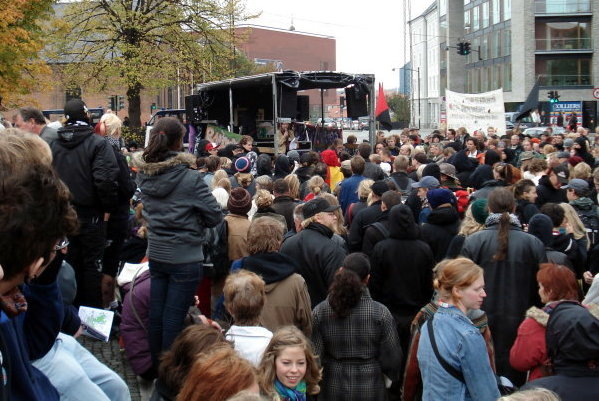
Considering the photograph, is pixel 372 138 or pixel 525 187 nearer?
pixel 525 187

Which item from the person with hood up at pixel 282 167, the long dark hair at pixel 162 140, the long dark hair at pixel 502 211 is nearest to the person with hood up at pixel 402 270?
the long dark hair at pixel 502 211

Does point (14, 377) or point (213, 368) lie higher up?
point (14, 377)

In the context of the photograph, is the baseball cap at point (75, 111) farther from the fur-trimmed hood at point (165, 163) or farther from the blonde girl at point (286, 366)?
the blonde girl at point (286, 366)

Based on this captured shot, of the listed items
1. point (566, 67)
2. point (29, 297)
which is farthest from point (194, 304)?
point (566, 67)

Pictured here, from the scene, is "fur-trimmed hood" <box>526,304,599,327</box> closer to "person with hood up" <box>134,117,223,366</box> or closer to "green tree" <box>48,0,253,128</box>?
"person with hood up" <box>134,117,223,366</box>

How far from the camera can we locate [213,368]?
3172 mm

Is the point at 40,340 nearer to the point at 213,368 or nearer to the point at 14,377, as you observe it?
the point at 14,377

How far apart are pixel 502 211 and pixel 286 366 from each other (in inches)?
116

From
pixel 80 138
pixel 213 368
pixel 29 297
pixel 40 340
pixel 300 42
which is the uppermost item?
pixel 300 42

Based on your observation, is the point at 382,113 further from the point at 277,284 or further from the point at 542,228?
the point at 277,284

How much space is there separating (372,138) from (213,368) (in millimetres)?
15953

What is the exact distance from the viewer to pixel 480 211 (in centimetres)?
684

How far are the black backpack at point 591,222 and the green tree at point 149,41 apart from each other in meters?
23.9

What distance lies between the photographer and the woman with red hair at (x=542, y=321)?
4929mm
